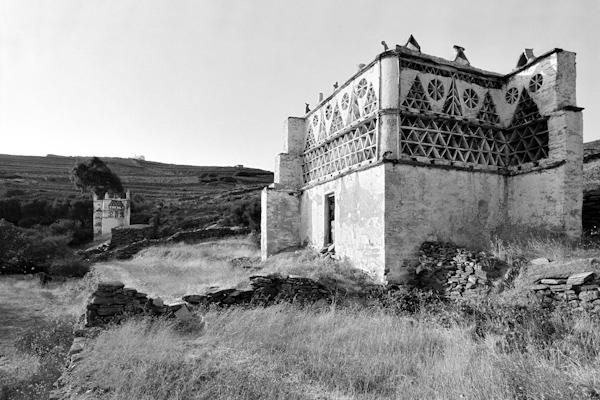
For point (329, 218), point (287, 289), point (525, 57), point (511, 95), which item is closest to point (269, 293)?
point (287, 289)

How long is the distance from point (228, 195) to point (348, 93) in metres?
34.3

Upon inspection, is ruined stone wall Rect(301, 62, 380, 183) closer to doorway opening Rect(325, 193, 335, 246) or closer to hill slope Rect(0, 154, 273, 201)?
doorway opening Rect(325, 193, 335, 246)

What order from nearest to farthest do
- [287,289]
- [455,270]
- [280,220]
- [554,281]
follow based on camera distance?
[554,281] → [287,289] → [455,270] → [280,220]

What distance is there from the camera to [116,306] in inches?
316

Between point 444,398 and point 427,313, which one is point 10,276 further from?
point 444,398

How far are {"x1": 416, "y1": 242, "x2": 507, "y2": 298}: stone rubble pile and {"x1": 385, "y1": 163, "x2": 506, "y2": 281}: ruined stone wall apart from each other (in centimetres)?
44

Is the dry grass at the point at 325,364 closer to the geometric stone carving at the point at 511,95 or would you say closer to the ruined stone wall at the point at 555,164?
the ruined stone wall at the point at 555,164

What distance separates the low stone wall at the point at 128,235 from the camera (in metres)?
28.7

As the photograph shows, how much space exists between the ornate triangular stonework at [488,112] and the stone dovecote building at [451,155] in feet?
0.12

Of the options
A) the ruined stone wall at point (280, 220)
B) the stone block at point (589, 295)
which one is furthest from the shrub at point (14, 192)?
the stone block at point (589, 295)

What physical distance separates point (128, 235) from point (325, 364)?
26375 millimetres

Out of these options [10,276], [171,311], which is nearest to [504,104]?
[171,311]

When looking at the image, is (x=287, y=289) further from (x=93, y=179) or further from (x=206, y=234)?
Result: (x=93, y=179)

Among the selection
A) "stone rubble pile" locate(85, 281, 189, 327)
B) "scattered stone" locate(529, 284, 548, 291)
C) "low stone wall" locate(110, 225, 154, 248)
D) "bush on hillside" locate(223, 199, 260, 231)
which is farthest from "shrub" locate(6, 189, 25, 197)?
"scattered stone" locate(529, 284, 548, 291)
